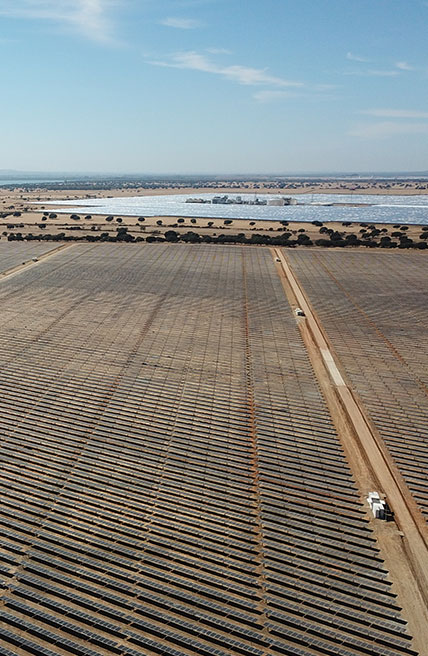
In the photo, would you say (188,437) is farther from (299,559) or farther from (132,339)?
(132,339)

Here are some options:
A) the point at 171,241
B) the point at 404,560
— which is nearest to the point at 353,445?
the point at 404,560

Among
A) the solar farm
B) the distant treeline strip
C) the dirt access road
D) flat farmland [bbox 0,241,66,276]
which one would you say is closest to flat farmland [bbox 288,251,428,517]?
the solar farm

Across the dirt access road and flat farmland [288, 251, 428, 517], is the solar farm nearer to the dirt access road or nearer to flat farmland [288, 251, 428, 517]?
flat farmland [288, 251, 428, 517]

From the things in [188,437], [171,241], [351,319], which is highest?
[171,241]

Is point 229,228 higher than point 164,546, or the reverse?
point 229,228

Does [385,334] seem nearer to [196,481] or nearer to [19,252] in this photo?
[196,481]

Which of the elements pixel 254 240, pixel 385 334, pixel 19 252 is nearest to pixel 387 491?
pixel 385 334
